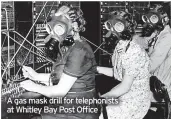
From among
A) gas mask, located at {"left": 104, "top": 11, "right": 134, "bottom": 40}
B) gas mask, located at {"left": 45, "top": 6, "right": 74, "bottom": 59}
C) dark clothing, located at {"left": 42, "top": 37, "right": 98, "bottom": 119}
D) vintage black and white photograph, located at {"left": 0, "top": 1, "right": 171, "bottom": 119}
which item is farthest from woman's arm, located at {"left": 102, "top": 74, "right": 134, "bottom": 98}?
gas mask, located at {"left": 45, "top": 6, "right": 74, "bottom": 59}

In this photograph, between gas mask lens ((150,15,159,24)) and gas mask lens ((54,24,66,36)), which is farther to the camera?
gas mask lens ((150,15,159,24))

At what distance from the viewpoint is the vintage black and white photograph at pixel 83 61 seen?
1.51m

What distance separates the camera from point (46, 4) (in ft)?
7.17

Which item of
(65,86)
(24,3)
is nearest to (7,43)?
(24,3)

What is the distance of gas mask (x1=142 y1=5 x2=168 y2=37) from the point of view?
6.82 ft

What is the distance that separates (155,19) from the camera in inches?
82.0

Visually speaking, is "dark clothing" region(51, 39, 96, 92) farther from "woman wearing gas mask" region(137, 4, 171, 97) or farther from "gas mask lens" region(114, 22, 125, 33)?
"woman wearing gas mask" region(137, 4, 171, 97)

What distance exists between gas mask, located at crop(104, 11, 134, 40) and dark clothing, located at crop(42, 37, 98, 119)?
0.90ft

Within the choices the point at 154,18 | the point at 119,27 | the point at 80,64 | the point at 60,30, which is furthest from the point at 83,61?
the point at 154,18

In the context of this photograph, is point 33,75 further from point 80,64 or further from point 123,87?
point 123,87

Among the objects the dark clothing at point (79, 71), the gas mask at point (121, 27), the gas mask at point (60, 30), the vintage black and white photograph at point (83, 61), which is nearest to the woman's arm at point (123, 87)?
the vintage black and white photograph at point (83, 61)

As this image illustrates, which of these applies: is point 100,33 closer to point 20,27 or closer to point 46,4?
point 46,4

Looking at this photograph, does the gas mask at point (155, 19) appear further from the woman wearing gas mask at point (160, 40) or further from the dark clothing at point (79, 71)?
the dark clothing at point (79, 71)

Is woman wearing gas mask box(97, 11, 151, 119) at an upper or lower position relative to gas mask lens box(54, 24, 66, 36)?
lower
